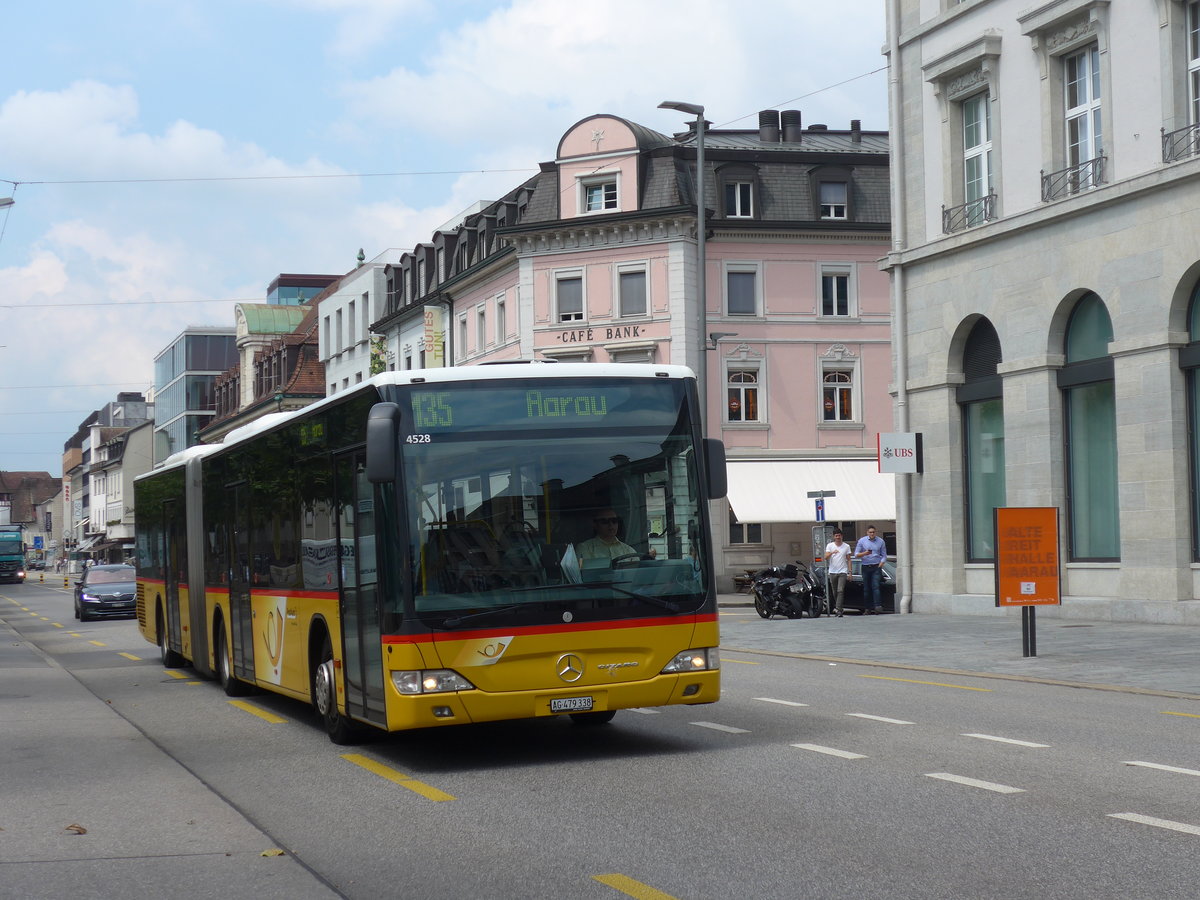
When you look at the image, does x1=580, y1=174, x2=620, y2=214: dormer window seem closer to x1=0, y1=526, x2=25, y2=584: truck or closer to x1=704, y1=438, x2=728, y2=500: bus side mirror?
x1=704, y1=438, x2=728, y2=500: bus side mirror

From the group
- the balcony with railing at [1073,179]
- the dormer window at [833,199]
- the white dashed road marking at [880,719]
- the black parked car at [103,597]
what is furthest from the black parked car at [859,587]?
the dormer window at [833,199]

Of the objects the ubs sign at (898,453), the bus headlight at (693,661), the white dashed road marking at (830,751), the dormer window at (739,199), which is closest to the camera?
the white dashed road marking at (830,751)

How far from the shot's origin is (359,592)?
10836 millimetres

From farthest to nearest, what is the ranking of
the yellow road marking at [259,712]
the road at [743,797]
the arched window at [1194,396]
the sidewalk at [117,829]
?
the arched window at [1194,396] < the yellow road marking at [259,712] < the sidewalk at [117,829] < the road at [743,797]

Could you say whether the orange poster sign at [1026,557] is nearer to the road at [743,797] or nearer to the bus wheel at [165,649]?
the road at [743,797]

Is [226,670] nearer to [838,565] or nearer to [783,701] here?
[783,701]

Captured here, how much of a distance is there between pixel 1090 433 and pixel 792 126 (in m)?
31.0

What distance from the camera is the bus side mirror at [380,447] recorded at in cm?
980

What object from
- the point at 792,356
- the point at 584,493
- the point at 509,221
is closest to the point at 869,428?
the point at 792,356

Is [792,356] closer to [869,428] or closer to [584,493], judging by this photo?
[869,428]

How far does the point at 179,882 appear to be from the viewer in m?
6.84

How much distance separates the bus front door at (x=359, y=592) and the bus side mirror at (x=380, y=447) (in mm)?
544

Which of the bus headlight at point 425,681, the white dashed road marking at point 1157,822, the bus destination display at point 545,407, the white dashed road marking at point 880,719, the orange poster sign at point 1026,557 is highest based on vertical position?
the bus destination display at point 545,407

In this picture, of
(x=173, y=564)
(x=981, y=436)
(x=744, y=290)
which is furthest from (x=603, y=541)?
(x=744, y=290)
